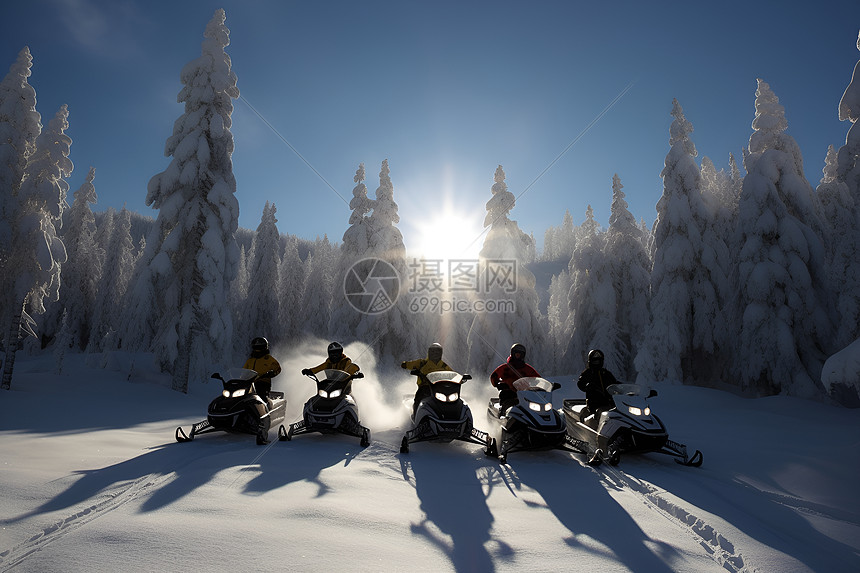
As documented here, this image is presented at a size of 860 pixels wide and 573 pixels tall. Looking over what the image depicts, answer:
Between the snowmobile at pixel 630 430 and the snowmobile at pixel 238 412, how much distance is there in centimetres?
606

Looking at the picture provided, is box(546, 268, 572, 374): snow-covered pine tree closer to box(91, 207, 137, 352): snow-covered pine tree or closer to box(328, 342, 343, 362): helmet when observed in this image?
box(328, 342, 343, 362): helmet

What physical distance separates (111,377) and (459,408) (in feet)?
56.4

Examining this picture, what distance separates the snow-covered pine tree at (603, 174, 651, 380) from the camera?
26.6 meters

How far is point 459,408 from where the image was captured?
7652mm

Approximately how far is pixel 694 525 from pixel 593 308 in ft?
79.2

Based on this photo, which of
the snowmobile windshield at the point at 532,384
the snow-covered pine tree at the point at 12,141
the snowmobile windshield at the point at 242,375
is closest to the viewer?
the snowmobile windshield at the point at 532,384

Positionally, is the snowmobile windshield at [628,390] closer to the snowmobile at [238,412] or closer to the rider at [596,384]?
the rider at [596,384]

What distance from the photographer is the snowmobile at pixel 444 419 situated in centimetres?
743

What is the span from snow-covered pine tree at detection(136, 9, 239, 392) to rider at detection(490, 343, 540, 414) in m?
13.7

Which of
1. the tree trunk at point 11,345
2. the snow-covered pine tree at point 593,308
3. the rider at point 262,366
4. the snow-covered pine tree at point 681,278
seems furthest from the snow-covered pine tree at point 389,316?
the rider at point 262,366

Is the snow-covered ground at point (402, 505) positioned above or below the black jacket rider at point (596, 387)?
below

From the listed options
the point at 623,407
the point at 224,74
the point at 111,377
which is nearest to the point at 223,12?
the point at 224,74

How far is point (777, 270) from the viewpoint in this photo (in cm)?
1728

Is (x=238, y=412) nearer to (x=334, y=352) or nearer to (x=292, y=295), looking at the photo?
(x=334, y=352)
